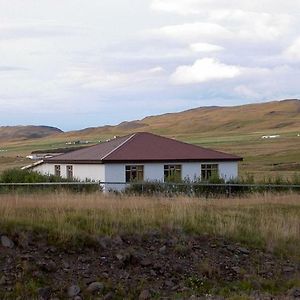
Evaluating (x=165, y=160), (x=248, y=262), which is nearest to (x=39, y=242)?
(x=248, y=262)

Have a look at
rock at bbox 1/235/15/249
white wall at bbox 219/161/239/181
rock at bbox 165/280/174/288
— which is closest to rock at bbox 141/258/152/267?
rock at bbox 165/280/174/288

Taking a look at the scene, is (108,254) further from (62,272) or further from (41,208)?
(41,208)

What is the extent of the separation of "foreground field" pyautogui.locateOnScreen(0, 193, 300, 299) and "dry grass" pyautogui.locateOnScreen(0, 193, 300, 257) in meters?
0.02

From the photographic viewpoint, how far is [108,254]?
14.5 meters

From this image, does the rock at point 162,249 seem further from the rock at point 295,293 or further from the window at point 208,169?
the window at point 208,169

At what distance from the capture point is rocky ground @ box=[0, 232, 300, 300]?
1284cm

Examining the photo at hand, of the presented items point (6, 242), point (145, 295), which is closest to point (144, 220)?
point (6, 242)

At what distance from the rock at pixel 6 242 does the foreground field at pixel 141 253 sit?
0.09 ft

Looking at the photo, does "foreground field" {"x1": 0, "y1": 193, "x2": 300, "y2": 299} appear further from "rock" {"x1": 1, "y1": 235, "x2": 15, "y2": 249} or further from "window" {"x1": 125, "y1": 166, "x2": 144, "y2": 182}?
"window" {"x1": 125, "y1": 166, "x2": 144, "y2": 182}

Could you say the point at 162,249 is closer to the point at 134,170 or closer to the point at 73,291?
the point at 73,291

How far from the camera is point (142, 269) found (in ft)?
46.3

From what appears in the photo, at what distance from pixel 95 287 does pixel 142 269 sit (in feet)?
4.83

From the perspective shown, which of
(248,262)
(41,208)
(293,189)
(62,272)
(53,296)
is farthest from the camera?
(293,189)

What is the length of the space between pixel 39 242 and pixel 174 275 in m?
2.60
